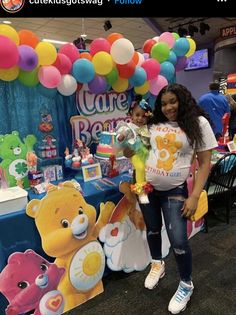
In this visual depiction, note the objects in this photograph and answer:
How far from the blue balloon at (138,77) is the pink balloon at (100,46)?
Result: 261 millimetres

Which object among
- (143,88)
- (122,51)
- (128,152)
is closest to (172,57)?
(143,88)

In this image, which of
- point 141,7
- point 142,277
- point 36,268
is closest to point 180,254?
point 142,277

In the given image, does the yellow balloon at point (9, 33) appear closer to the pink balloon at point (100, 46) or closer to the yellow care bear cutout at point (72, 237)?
the pink balloon at point (100, 46)

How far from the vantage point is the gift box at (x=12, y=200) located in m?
1.52

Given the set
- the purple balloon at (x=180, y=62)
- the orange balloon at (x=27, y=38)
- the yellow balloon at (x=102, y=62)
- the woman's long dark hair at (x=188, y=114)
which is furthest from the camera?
the purple balloon at (x=180, y=62)

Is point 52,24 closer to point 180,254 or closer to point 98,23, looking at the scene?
point 98,23

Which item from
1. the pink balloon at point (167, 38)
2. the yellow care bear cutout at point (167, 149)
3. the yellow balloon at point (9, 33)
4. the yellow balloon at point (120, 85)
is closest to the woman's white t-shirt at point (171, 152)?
the yellow care bear cutout at point (167, 149)

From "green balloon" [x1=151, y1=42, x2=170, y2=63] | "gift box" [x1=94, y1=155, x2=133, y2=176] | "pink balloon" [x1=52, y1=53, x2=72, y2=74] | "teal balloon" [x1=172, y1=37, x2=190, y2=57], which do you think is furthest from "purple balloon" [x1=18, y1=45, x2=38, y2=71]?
"teal balloon" [x1=172, y1=37, x2=190, y2=57]

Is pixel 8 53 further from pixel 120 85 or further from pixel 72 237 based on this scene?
pixel 72 237

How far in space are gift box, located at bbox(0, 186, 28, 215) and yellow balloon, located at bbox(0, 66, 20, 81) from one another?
0.66 metres

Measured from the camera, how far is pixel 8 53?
1.54 meters

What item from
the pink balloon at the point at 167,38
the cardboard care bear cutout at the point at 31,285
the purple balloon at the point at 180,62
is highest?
the pink balloon at the point at 167,38

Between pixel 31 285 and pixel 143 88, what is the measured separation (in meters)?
1.60

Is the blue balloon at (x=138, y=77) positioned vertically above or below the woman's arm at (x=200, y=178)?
above
